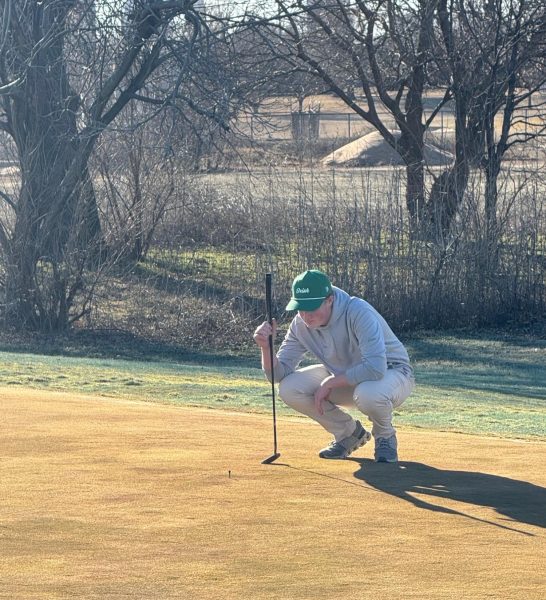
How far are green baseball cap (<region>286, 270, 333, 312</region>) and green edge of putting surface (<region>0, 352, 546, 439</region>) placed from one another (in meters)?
3.34

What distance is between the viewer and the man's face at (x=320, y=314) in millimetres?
Answer: 7145

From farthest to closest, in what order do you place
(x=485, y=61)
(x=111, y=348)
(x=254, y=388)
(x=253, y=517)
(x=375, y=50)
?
(x=375, y=50)
(x=485, y=61)
(x=111, y=348)
(x=254, y=388)
(x=253, y=517)

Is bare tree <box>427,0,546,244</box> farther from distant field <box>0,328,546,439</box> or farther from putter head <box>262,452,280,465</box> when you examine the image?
putter head <box>262,452,280,465</box>

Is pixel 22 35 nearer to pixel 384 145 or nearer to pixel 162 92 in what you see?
pixel 162 92

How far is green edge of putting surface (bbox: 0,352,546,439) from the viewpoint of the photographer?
11.4 meters

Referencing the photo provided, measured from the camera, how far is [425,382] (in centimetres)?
1584

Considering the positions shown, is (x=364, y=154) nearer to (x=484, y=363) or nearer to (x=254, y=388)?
(x=484, y=363)

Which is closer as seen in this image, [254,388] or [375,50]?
[254,388]

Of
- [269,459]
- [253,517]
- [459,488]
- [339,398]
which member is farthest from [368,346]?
[253,517]

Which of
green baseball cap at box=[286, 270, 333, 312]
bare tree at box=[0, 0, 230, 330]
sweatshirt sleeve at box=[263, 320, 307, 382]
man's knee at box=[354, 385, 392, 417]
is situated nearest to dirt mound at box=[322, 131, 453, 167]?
bare tree at box=[0, 0, 230, 330]

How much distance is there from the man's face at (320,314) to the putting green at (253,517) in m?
0.84

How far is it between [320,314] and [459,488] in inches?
49.7

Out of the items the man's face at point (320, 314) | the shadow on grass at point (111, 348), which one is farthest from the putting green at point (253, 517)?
the shadow on grass at point (111, 348)

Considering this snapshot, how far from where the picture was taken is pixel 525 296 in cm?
2191
